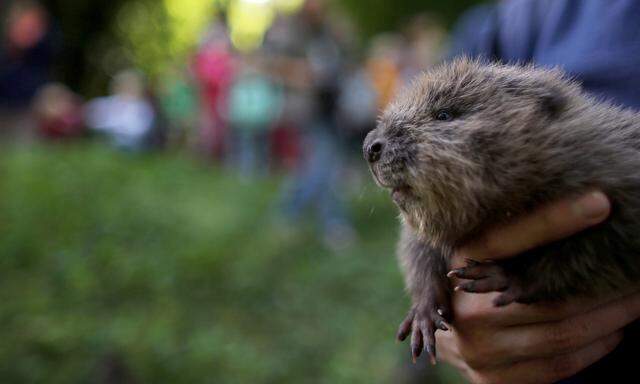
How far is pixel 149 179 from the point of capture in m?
10.3

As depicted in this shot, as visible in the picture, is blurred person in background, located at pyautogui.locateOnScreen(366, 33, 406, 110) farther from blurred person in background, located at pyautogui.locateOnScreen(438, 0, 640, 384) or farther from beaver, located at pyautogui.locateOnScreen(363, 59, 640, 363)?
beaver, located at pyautogui.locateOnScreen(363, 59, 640, 363)

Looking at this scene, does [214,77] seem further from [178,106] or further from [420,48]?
[420,48]

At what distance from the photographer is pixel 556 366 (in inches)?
69.4

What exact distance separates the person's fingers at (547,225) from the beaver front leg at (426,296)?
26cm

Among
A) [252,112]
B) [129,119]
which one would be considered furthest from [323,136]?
[129,119]

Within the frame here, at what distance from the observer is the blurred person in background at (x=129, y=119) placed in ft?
44.9

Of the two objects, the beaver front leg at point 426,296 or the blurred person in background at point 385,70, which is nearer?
the beaver front leg at point 426,296

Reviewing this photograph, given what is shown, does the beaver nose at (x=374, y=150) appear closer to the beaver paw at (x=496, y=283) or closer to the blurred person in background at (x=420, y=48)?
the beaver paw at (x=496, y=283)

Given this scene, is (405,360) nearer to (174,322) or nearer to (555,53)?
(174,322)

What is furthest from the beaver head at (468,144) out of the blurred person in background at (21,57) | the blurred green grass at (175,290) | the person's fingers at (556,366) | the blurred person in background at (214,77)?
the blurred person in background at (214,77)

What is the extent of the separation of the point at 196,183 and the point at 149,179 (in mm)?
933

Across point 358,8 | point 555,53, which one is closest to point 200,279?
point 555,53

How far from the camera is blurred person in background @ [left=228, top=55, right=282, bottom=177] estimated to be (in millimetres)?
11320

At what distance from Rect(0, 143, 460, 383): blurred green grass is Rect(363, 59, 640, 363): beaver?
1798mm
